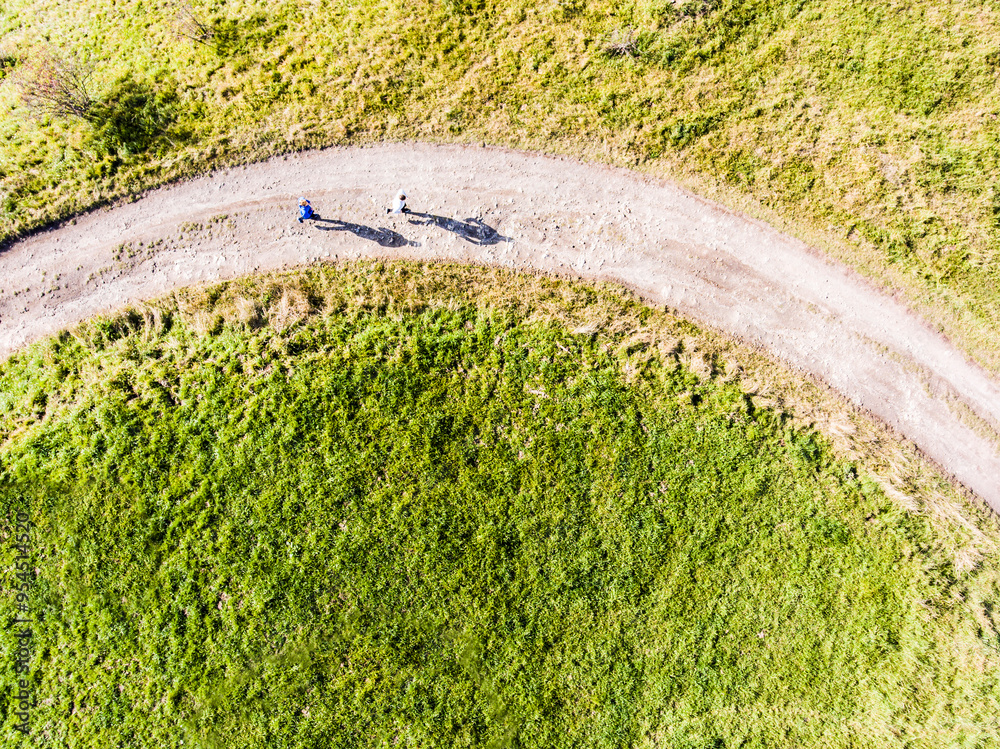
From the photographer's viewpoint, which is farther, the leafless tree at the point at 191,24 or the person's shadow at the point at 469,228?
the leafless tree at the point at 191,24

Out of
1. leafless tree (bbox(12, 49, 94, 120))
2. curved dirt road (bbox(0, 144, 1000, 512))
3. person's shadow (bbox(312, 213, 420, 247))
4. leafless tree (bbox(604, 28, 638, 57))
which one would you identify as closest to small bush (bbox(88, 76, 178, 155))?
leafless tree (bbox(12, 49, 94, 120))

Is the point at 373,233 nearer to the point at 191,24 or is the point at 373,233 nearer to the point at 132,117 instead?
the point at 132,117

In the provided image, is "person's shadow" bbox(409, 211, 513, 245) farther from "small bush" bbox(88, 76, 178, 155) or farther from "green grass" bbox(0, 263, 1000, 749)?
"small bush" bbox(88, 76, 178, 155)

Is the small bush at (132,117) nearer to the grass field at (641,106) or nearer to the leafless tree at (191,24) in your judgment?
the grass field at (641,106)

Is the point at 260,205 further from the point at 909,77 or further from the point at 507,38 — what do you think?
the point at 909,77

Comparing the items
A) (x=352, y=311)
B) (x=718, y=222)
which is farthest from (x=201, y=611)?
(x=718, y=222)

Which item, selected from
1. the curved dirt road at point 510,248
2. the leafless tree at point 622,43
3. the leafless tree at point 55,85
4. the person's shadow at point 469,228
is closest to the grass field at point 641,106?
the leafless tree at point 622,43
